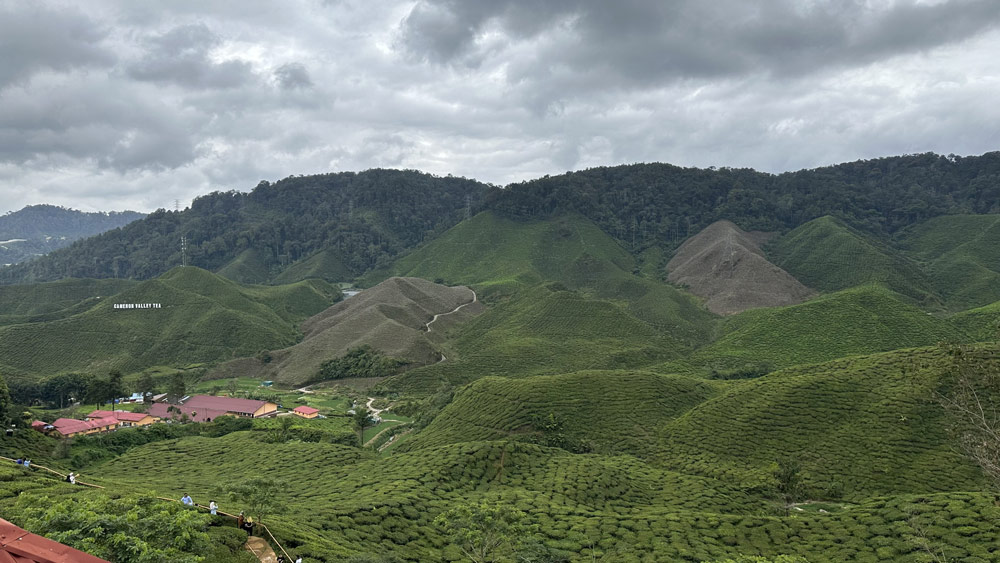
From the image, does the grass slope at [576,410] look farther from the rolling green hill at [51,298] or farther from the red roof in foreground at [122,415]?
the rolling green hill at [51,298]

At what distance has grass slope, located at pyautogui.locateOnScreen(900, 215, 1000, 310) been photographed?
4619 inches

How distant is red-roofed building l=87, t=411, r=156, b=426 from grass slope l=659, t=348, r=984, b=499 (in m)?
60.9

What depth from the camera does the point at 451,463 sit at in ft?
120

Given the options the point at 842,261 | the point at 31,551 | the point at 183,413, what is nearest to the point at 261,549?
the point at 31,551

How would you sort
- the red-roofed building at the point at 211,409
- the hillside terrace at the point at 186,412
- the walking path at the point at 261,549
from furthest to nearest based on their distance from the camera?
the red-roofed building at the point at 211,409
the hillside terrace at the point at 186,412
the walking path at the point at 261,549

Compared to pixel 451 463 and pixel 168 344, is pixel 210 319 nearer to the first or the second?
pixel 168 344

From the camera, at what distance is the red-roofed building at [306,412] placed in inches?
2652

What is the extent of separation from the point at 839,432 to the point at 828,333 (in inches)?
1960

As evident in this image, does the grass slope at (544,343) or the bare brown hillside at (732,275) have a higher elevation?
the bare brown hillside at (732,275)

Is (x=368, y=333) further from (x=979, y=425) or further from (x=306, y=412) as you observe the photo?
(x=979, y=425)

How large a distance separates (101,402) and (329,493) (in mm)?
58324

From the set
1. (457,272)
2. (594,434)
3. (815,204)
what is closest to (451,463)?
(594,434)

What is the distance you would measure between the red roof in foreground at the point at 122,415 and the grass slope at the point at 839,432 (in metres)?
61.4

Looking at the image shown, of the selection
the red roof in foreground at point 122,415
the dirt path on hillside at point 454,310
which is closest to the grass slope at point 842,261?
the dirt path on hillside at point 454,310
